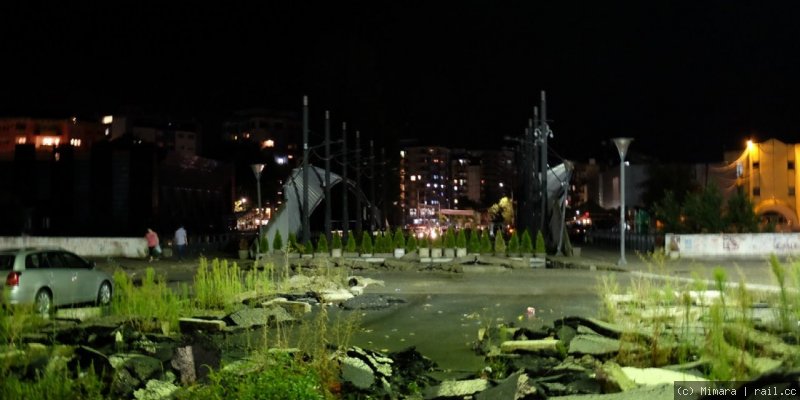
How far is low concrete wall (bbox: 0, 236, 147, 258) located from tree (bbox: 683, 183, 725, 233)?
26.4 meters

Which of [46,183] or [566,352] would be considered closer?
[566,352]

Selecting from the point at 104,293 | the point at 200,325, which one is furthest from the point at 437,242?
the point at 200,325

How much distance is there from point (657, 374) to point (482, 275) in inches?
677

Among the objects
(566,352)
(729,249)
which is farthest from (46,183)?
(566,352)

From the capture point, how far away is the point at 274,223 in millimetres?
34406

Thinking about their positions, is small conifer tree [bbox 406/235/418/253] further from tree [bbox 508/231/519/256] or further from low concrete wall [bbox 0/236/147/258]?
low concrete wall [bbox 0/236/147/258]

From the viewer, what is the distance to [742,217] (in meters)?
36.5

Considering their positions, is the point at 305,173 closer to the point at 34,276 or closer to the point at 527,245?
the point at 527,245

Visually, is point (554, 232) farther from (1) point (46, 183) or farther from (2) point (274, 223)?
(1) point (46, 183)

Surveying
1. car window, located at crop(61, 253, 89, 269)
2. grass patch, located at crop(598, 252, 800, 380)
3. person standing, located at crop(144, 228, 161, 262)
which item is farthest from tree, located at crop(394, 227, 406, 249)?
grass patch, located at crop(598, 252, 800, 380)

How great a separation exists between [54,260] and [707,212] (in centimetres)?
2998

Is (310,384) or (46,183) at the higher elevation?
(46,183)

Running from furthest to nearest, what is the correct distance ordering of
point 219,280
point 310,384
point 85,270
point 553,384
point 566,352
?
1. point 85,270
2. point 219,280
3. point 566,352
4. point 553,384
5. point 310,384

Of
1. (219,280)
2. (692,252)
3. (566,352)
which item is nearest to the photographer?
(566,352)
